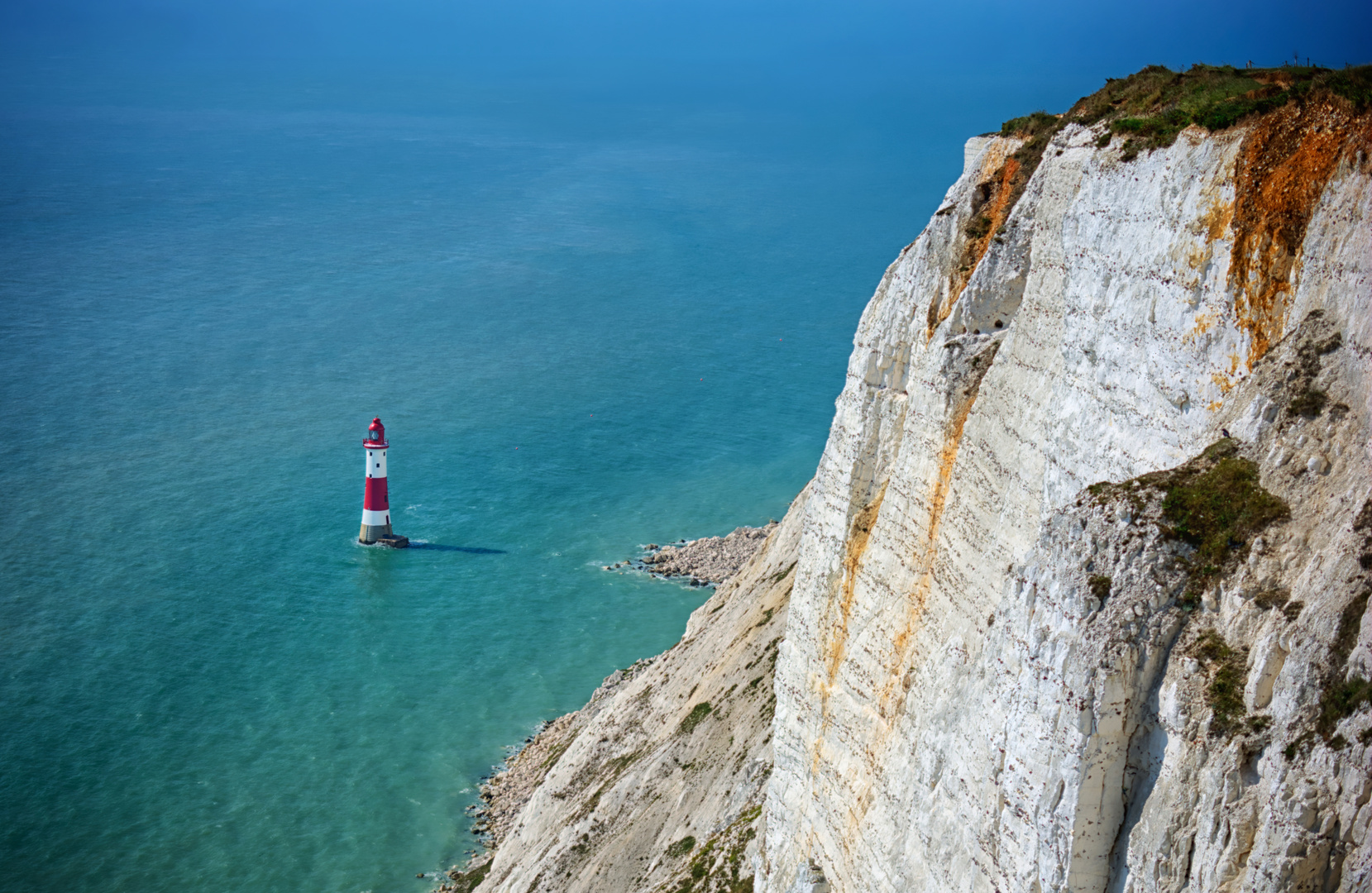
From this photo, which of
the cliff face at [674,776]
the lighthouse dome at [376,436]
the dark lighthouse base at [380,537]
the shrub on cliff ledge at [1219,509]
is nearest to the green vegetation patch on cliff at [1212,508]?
the shrub on cliff ledge at [1219,509]

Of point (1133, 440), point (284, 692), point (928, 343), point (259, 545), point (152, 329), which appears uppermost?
point (152, 329)

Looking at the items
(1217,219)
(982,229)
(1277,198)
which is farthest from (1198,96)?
(982,229)

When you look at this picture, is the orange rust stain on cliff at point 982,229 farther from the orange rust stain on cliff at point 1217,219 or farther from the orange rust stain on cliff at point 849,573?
the orange rust stain on cliff at point 1217,219

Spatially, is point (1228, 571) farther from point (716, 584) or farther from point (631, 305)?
point (631, 305)

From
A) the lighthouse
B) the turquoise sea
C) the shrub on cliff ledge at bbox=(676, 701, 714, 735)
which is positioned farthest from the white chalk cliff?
the lighthouse

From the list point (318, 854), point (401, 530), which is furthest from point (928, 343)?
point (401, 530)
